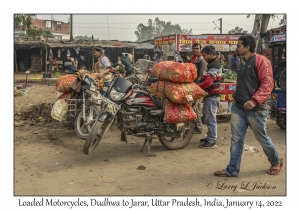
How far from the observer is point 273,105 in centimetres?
717

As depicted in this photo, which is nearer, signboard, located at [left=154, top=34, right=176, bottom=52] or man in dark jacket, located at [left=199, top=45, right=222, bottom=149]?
man in dark jacket, located at [left=199, top=45, right=222, bottom=149]

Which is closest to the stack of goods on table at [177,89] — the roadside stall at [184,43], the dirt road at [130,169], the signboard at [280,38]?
the dirt road at [130,169]

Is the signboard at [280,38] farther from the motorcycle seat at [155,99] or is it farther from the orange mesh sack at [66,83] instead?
the orange mesh sack at [66,83]

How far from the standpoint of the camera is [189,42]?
19.4m

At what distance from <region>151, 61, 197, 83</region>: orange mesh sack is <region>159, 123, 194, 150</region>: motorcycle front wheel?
38.7 inches

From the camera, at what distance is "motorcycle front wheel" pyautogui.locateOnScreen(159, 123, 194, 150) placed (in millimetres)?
5617

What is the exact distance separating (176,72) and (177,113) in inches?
28.2

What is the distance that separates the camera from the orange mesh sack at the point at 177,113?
17.5 ft

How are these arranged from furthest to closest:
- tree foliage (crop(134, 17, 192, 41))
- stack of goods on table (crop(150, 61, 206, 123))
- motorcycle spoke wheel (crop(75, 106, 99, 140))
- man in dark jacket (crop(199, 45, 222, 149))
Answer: tree foliage (crop(134, 17, 192, 41)) → motorcycle spoke wheel (crop(75, 106, 99, 140)) → man in dark jacket (crop(199, 45, 222, 149)) → stack of goods on table (crop(150, 61, 206, 123))

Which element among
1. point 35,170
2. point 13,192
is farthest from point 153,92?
point 13,192

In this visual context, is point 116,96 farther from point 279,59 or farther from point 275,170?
point 279,59

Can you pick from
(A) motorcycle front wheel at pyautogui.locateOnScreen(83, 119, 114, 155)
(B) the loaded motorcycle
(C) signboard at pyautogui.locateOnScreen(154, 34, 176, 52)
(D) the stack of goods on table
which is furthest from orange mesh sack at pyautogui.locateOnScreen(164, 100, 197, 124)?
(C) signboard at pyautogui.locateOnScreen(154, 34, 176, 52)

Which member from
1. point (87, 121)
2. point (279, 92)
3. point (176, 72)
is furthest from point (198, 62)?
point (87, 121)

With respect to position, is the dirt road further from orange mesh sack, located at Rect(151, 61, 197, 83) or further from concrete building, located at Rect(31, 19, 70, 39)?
concrete building, located at Rect(31, 19, 70, 39)
